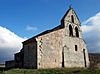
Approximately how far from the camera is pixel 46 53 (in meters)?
30.9

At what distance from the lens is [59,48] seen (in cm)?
3306

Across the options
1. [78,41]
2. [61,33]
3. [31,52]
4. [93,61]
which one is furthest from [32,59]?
[93,61]

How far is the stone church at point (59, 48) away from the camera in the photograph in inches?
1201

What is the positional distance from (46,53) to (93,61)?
44.1ft

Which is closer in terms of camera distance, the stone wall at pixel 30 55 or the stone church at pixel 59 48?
the stone wall at pixel 30 55

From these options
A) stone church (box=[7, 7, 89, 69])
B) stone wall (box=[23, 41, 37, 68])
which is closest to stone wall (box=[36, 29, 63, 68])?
stone church (box=[7, 7, 89, 69])

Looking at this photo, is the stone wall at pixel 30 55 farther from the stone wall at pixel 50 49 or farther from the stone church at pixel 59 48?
the stone wall at pixel 50 49

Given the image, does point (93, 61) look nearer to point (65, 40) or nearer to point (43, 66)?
point (65, 40)

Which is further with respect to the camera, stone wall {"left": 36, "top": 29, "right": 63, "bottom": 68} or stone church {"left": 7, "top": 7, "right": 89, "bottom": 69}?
stone church {"left": 7, "top": 7, "right": 89, "bottom": 69}

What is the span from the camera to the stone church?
30500mm

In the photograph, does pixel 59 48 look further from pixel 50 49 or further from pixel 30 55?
pixel 30 55

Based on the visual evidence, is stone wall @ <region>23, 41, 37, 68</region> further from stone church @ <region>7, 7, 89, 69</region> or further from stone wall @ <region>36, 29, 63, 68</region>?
stone wall @ <region>36, 29, 63, 68</region>

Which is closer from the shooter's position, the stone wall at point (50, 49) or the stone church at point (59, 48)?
the stone wall at point (50, 49)

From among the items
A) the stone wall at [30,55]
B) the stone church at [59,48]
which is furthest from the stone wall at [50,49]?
the stone wall at [30,55]
